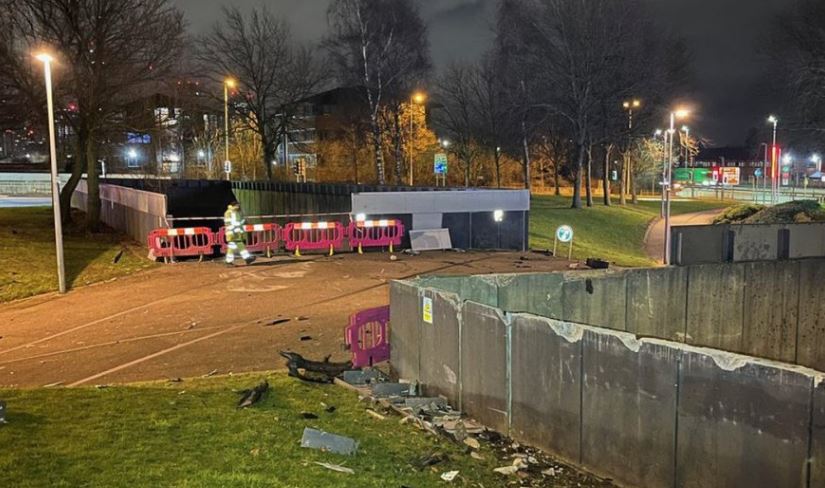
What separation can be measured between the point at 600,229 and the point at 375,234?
18911mm

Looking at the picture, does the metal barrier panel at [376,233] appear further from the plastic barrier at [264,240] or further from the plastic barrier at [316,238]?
the plastic barrier at [264,240]

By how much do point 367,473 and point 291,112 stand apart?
47614mm

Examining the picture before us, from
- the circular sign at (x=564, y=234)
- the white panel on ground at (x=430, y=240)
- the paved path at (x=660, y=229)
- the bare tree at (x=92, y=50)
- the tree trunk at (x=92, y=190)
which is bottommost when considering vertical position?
the paved path at (x=660, y=229)

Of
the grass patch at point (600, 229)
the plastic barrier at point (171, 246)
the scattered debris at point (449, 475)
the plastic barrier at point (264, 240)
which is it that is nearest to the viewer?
the scattered debris at point (449, 475)

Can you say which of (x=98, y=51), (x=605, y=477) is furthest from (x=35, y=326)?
(x=98, y=51)

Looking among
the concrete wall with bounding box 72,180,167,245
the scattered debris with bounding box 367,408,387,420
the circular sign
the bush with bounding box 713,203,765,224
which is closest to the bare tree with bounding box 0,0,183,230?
the concrete wall with bounding box 72,180,167,245

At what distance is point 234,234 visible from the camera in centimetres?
1909

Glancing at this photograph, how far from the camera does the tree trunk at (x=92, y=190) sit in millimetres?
27094

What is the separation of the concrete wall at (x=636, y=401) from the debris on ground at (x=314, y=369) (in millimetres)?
1941

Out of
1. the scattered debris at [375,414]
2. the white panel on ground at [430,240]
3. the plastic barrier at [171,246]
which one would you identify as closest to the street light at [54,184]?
the plastic barrier at [171,246]

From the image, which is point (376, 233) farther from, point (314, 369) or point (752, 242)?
point (314, 369)

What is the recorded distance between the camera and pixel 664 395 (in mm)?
5539

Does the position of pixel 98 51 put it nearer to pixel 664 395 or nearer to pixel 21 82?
pixel 21 82

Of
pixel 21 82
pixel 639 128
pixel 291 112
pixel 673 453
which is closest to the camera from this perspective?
pixel 673 453
